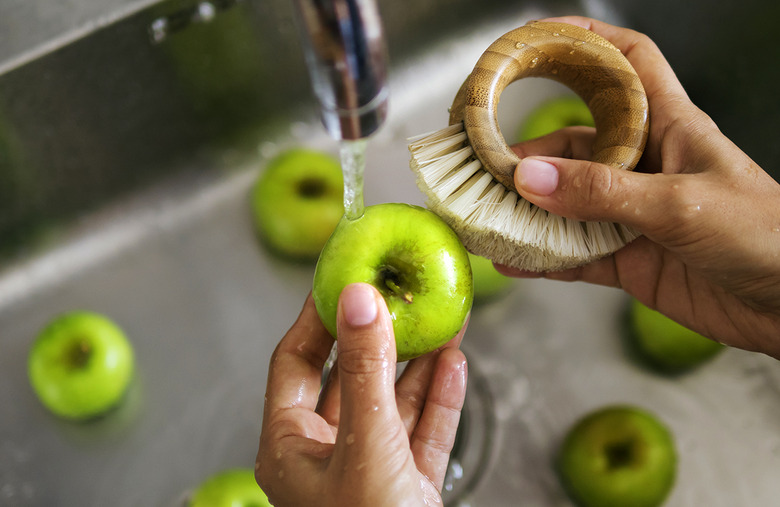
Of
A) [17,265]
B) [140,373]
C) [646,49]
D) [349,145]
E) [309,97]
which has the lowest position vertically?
[140,373]

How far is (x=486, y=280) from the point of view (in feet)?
3.46

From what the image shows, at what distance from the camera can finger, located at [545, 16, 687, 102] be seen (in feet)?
2.56

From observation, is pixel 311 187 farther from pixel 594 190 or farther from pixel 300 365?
pixel 594 190

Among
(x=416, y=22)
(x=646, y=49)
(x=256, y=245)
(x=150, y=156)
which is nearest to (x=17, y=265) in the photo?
(x=150, y=156)

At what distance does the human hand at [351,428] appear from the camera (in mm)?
560

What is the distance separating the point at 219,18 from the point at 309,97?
0.27 m

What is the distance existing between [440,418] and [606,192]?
1.19 feet

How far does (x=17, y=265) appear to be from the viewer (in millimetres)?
1153

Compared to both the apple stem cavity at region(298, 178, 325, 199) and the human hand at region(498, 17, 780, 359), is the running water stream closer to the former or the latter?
the human hand at region(498, 17, 780, 359)

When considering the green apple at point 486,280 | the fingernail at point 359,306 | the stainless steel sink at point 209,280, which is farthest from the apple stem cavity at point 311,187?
the fingernail at point 359,306

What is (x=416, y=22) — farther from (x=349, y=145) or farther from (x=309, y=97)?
(x=349, y=145)

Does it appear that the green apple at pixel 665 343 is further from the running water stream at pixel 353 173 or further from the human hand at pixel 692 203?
the running water stream at pixel 353 173

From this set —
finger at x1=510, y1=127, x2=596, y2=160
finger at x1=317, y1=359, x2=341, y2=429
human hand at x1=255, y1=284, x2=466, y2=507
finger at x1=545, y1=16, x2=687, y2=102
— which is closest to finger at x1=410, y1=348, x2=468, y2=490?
human hand at x1=255, y1=284, x2=466, y2=507

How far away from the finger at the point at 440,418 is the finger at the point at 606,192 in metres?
0.27
